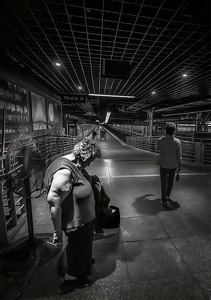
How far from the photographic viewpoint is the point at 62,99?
1045 cm

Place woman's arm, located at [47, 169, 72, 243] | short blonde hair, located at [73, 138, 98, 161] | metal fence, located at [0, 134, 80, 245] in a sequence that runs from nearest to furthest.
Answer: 1. woman's arm, located at [47, 169, 72, 243]
2. short blonde hair, located at [73, 138, 98, 161]
3. metal fence, located at [0, 134, 80, 245]

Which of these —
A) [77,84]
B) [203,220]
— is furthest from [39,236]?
[77,84]

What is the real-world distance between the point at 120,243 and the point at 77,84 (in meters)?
7.56

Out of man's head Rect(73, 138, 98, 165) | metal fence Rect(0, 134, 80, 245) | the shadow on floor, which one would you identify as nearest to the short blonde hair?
man's head Rect(73, 138, 98, 165)

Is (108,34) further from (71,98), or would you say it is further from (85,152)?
(71,98)

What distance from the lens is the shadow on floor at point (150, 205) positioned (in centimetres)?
382

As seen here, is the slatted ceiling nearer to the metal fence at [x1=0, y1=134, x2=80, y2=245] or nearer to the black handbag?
the metal fence at [x1=0, y1=134, x2=80, y2=245]

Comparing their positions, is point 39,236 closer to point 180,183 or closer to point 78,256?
point 78,256

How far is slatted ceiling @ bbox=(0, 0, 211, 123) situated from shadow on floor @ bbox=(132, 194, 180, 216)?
148 inches

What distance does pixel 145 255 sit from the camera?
2539mm

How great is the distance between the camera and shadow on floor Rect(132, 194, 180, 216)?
3.82 metres

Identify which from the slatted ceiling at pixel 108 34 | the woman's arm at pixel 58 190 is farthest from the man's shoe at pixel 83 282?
the slatted ceiling at pixel 108 34

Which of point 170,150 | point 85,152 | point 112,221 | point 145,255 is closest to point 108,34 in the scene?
point 170,150

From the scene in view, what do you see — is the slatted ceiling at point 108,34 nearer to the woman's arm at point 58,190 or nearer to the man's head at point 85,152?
the man's head at point 85,152
